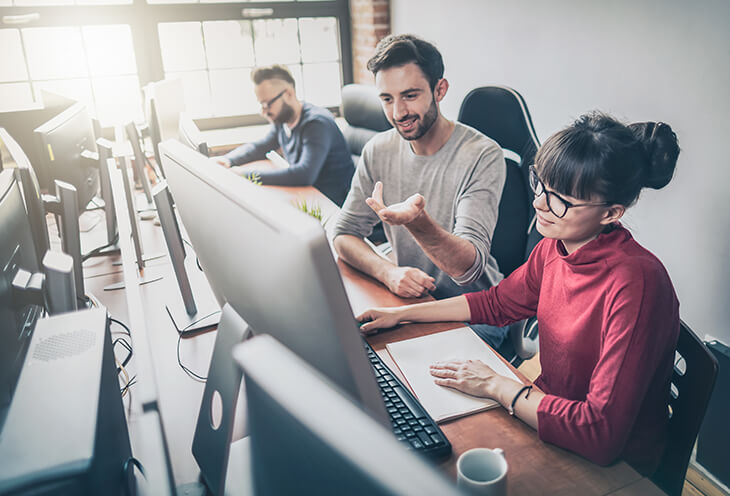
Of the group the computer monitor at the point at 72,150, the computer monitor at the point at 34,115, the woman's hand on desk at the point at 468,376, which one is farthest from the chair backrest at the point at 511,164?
the computer monitor at the point at 34,115

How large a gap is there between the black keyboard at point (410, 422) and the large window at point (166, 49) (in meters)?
2.96

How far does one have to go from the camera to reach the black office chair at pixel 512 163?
1.60m

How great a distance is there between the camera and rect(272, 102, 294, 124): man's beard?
277 cm

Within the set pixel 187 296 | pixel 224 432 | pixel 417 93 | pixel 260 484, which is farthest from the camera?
pixel 417 93

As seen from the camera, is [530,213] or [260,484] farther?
[530,213]

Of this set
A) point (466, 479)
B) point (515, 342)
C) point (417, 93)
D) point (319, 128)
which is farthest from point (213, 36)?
point (466, 479)

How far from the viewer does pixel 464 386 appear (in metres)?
0.93

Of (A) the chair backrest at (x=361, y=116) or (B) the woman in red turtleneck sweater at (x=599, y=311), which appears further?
(A) the chair backrest at (x=361, y=116)

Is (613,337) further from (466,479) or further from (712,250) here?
(712,250)

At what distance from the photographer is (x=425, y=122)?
1589 millimetres

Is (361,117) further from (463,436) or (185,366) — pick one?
(463,436)

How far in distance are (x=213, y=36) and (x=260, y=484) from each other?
12.1 ft

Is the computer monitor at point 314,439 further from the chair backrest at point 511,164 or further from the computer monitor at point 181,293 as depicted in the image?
the chair backrest at point 511,164

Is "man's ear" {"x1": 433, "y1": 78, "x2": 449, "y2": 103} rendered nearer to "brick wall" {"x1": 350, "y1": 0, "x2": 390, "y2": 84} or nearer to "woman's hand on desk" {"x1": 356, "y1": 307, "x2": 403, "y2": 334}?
"woman's hand on desk" {"x1": 356, "y1": 307, "x2": 403, "y2": 334}
